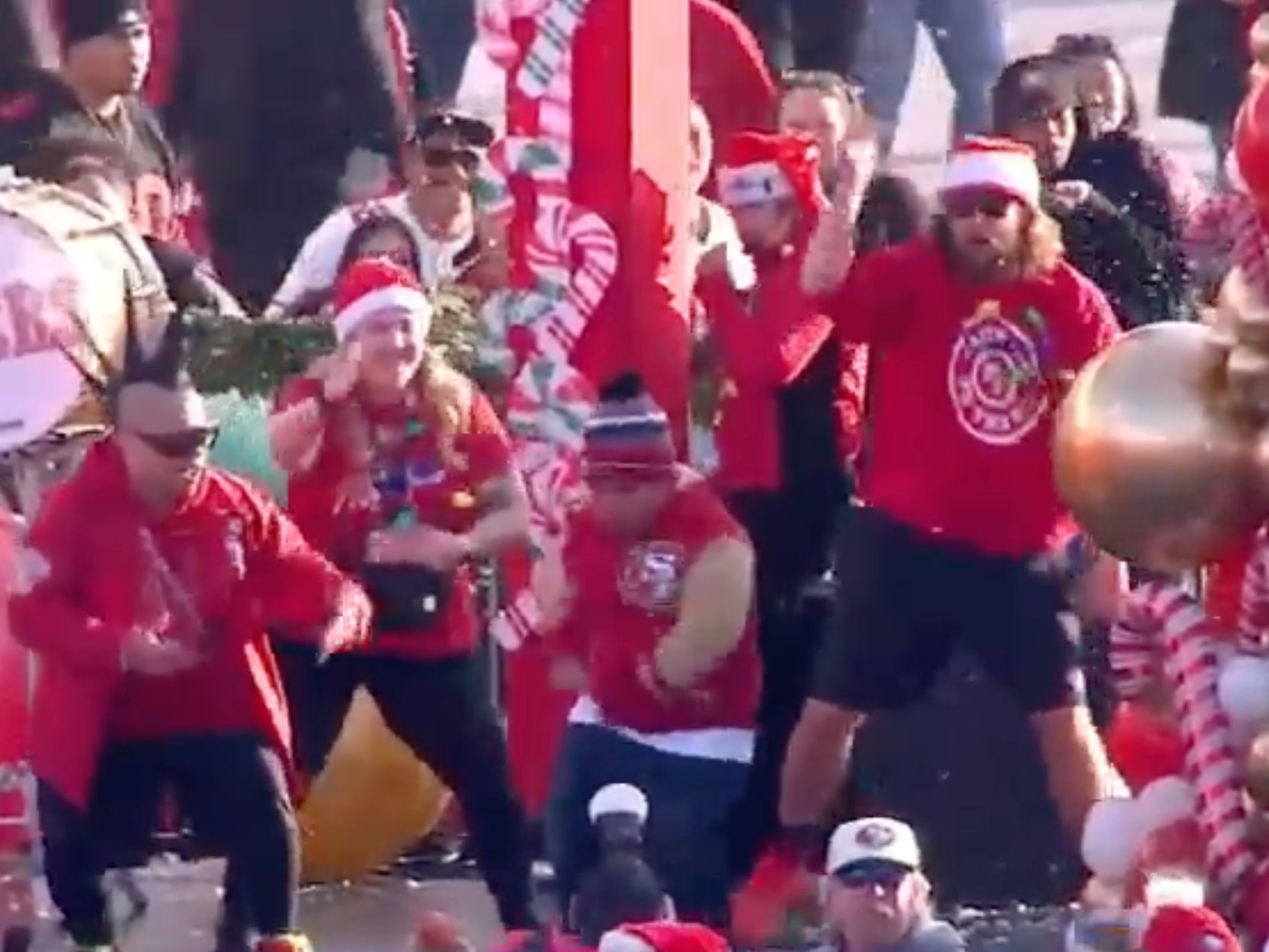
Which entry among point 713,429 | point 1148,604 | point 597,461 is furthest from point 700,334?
point 1148,604

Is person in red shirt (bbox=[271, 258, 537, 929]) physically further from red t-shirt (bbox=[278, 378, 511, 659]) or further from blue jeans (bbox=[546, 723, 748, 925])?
blue jeans (bbox=[546, 723, 748, 925])

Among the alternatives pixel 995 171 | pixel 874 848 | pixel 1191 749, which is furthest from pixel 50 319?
pixel 1191 749

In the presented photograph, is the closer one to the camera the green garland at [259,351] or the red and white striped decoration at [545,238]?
the red and white striped decoration at [545,238]

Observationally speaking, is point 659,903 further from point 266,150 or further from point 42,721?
point 266,150

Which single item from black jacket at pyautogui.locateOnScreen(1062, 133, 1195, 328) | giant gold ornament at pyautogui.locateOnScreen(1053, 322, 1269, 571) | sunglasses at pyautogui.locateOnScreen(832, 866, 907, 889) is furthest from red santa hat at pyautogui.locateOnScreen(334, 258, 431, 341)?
giant gold ornament at pyautogui.locateOnScreen(1053, 322, 1269, 571)

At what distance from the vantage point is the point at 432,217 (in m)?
8.84

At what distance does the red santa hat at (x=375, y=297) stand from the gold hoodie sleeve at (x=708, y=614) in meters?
0.86

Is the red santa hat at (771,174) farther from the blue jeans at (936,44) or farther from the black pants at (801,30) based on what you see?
the blue jeans at (936,44)

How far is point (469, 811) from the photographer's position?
7566 mm

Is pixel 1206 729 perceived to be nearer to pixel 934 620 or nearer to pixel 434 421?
pixel 934 620

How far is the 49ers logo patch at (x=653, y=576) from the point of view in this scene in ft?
23.0

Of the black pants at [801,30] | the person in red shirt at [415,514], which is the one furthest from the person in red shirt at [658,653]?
the black pants at [801,30]

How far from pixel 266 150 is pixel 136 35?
0.95m

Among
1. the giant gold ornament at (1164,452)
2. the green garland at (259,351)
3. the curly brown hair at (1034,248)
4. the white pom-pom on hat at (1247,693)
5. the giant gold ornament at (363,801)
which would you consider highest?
the giant gold ornament at (1164,452)
